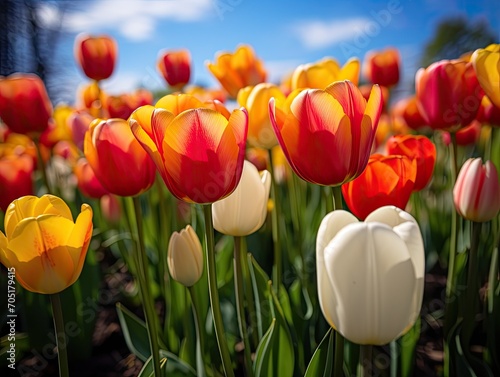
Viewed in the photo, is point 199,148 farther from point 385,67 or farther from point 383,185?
point 385,67

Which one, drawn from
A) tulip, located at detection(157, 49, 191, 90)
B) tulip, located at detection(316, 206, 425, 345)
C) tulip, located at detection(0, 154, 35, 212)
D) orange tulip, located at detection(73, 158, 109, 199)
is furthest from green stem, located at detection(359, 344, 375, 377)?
tulip, located at detection(157, 49, 191, 90)

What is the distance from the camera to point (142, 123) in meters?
0.69

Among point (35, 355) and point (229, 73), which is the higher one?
point (229, 73)

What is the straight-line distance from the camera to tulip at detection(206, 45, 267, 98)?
154 cm

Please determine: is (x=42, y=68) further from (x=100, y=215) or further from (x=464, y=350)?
(x=464, y=350)

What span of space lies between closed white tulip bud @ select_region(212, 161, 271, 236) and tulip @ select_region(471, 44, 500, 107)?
1.41 feet

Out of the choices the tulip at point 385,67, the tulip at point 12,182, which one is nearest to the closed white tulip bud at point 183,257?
the tulip at point 12,182

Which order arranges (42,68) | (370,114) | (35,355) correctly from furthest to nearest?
(42,68) → (35,355) → (370,114)

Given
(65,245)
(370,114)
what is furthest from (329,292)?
(65,245)

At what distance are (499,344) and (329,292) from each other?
2.44ft

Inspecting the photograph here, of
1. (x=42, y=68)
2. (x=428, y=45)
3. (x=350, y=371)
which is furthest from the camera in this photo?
(x=428, y=45)

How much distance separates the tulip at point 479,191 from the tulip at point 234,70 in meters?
0.82

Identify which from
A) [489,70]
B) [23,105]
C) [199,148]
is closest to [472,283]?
[489,70]

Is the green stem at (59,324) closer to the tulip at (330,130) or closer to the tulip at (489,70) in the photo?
the tulip at (330,130)
